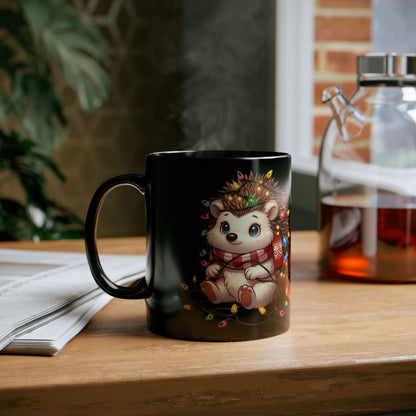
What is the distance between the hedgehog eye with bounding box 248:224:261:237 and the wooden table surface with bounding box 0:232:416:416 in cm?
9

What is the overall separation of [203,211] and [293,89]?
1.45 m

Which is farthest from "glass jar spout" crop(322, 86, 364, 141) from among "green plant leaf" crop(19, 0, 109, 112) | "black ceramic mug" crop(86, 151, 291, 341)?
"green plant leaf" crop(19, 0, 109, 112)

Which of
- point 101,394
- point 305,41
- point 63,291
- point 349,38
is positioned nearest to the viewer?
point 101,394

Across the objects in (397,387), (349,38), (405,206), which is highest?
(349,38)

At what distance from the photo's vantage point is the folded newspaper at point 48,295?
0.45m

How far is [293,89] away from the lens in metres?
1.84

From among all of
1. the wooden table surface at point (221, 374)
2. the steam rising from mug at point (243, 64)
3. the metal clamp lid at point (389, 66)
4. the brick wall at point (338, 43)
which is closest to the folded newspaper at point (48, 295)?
the wooden table surface at point (221, 374)

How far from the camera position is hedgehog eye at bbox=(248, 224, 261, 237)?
47cm

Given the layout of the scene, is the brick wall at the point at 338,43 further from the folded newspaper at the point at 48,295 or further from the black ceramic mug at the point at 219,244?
the black ceramic mug at the point at 219,244

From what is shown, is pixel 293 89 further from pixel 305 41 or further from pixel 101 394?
pixel 101 394

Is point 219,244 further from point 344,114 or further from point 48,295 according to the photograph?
point 344,114

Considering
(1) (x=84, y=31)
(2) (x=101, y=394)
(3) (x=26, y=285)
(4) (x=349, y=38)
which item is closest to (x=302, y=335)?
(2) (x=101, y=394)

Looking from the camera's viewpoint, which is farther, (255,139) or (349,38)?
(255,139)

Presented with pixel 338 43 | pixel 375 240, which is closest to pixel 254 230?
pixel 375 240
